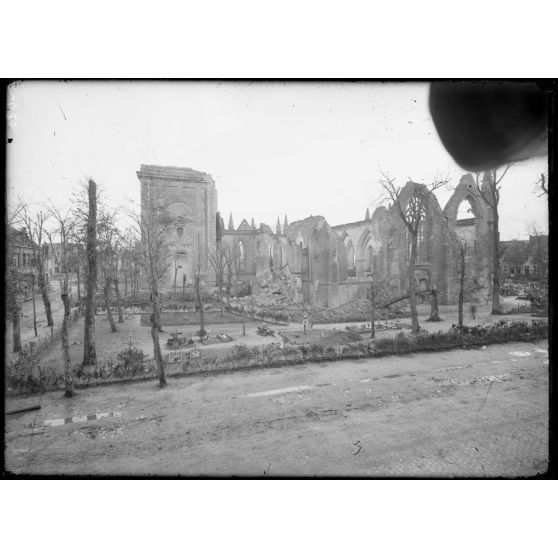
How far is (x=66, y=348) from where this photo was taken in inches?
140

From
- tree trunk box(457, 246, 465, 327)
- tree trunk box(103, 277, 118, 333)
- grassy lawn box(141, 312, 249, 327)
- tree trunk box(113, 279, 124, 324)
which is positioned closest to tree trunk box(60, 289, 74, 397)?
tree trunk box(103, 277, 118, 333)

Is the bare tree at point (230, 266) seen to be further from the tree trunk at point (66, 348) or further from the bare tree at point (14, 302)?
the bare tree at point (14, 302)

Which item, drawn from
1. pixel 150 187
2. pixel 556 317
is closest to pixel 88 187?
pixel 150 187

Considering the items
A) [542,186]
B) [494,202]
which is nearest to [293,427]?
[494,202]

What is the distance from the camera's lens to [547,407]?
3830 millimetres

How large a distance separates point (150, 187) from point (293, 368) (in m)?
3.01

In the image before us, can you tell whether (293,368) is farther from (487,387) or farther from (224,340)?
(487,387)

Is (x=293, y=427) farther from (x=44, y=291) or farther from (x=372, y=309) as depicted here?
(x=44, y=291)

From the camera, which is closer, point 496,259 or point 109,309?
point 109,309

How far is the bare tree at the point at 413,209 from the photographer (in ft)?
12.6

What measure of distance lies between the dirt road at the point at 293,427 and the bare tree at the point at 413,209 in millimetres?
1149

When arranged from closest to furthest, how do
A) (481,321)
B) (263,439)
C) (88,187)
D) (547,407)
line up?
(263,439) < (88,187) < (547,407) < (481,321)

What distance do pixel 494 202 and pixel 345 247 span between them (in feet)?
6.91

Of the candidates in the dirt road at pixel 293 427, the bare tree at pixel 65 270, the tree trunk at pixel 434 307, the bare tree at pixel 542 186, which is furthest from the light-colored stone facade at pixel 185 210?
the bare tree at pixel 542 186
